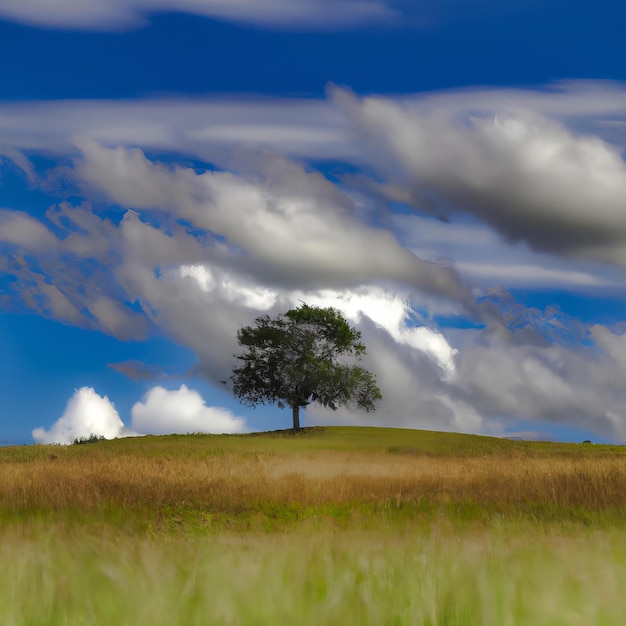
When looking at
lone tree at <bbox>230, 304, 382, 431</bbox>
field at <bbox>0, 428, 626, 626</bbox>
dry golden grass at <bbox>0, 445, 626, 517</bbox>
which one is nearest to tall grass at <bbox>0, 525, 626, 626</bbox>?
field at <bbox>0, 428, 626, 626</bbox>

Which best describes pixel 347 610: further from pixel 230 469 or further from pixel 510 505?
pixel 230 469

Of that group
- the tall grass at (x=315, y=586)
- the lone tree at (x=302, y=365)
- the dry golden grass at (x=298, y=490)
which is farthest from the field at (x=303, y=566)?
the lone tree at (x=302, y=365)

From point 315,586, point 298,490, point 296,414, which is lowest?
point 315,586

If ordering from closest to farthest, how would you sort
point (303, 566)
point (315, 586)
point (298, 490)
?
1. point (315, 586)
2. point (303, 566)
3. point (298, 490)

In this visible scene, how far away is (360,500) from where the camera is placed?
43.1 feet

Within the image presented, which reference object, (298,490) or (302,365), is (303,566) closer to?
(298,490)

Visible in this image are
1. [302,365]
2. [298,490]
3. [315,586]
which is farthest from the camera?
[302,365]

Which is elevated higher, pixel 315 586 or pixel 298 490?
pixel 298 490

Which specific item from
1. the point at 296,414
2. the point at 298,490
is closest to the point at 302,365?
the point at 296,414

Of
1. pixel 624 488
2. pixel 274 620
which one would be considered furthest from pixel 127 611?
pixel 624 488

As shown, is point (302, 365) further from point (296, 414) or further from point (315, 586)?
point (315, 586)

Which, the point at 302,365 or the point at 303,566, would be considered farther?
the point at 302,365

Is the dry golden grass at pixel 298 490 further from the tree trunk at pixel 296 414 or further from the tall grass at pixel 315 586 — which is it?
the tree trunk at pixel 296 414

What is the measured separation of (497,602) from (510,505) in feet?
28.2
